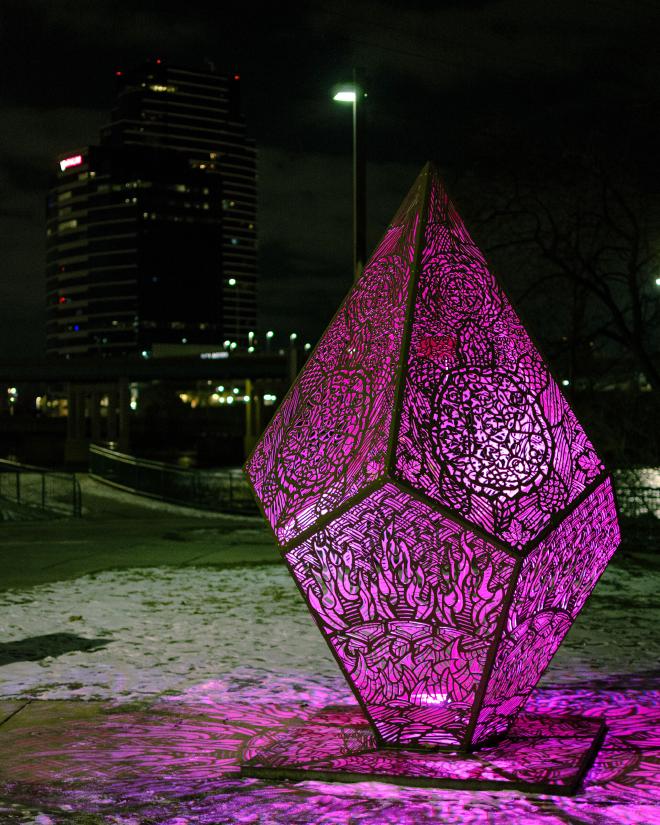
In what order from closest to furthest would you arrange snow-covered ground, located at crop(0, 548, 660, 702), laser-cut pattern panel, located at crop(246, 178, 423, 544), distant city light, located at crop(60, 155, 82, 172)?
laser-cut pattern panel, located at crop(246, 178, 423, 544) < snow-covered ground, located at crop(0, 548, 660, 702) < distant city light, located at crop(60, 155, 82, 172)

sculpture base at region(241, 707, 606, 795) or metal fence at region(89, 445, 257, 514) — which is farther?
metal fence at region(89, 445, 257, 514)

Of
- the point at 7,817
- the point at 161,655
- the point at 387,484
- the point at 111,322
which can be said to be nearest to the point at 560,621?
the point at 387,484

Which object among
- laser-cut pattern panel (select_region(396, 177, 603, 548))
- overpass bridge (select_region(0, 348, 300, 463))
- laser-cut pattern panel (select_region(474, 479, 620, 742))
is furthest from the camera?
overpass bridge (select_region(0, 348, 300, 463))

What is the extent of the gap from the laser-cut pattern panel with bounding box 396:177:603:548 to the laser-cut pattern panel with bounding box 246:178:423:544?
200 mm

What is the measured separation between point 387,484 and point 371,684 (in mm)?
1223

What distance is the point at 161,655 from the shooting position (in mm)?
8453

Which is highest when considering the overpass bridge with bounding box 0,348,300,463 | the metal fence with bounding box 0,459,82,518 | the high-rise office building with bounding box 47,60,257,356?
the high-rise office building with bounding box 47,60,257,356

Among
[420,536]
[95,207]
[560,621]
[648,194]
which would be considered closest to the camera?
[420,536]

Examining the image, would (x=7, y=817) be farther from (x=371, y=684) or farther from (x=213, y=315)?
(x=213, y=315)

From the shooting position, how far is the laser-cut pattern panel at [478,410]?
543cm

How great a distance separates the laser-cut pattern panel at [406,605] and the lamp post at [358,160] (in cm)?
Result: 1068

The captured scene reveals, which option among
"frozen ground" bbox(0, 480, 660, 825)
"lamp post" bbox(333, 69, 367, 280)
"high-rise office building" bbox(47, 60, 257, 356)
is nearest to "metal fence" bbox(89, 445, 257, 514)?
"lamp post" bbox(333, 69, 367, 280)

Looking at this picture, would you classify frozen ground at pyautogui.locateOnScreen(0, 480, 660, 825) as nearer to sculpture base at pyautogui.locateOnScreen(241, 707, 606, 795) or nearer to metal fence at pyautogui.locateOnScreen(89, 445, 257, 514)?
sculpture base at pyautogui.locateOnScreen(241, 707, 606, 795)

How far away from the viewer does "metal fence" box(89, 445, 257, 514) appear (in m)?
27.3
